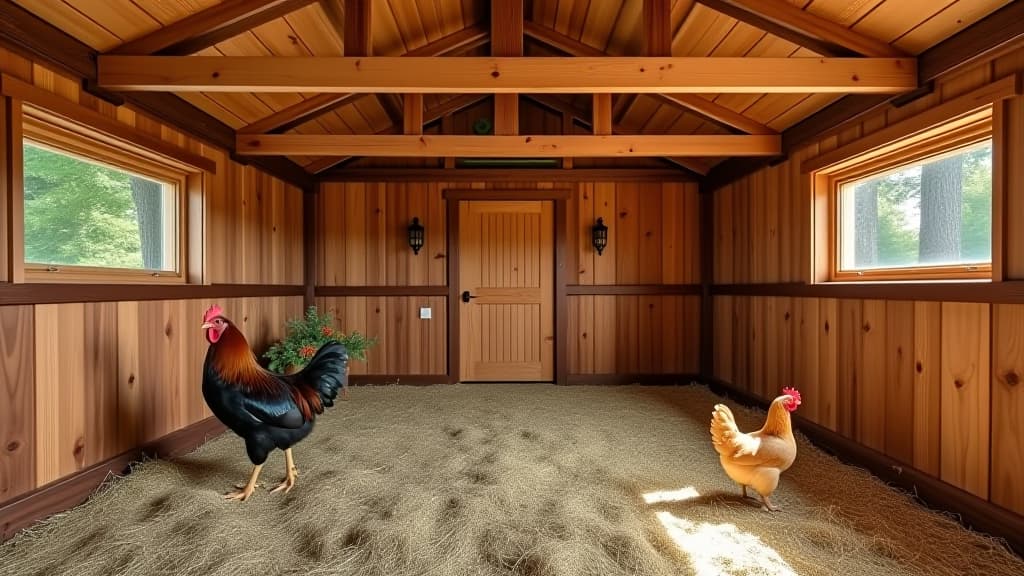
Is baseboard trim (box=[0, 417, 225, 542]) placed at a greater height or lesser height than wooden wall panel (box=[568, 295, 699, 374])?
lesser

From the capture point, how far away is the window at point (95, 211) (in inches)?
78.0

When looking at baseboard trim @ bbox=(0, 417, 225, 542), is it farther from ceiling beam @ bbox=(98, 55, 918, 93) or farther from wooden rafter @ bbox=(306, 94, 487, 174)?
wooden rafter @ bbox=(306, 94, 487, 174)

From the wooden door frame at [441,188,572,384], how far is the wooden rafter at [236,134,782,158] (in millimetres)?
1312

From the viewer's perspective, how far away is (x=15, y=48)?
1.77 metres

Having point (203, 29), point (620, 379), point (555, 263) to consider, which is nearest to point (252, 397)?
point (203, 29)

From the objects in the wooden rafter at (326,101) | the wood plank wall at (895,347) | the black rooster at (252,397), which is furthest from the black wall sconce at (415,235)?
the wood plank wall at (895,347)

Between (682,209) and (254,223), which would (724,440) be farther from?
(254,223)

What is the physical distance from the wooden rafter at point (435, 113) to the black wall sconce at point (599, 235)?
70.3 inches

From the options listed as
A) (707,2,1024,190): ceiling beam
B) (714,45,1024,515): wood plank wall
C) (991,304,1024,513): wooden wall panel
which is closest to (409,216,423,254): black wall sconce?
(714,45,1024,515): wood plank wall

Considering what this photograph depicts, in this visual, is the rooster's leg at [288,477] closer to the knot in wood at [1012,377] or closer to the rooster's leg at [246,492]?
the rooster's leg at [246,492]

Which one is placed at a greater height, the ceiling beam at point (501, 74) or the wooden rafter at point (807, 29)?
the wooden rafter at point (807, 29)

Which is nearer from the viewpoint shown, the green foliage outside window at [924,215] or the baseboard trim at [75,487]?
the baseboard trim at [75,487]

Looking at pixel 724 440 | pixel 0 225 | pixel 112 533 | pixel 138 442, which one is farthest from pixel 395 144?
pixel 724 440

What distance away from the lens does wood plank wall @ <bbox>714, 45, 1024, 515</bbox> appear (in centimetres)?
175
